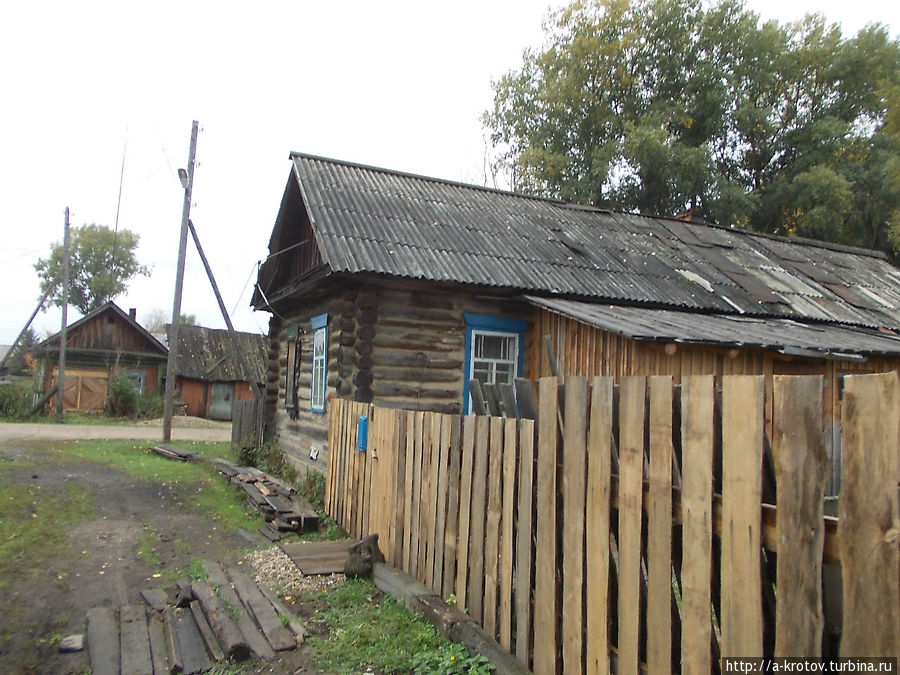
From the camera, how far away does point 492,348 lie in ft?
36.1

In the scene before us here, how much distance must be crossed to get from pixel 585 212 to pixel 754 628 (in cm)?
1370

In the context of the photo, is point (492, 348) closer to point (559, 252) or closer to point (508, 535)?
point (559, 252)

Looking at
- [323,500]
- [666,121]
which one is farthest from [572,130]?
[323,500]

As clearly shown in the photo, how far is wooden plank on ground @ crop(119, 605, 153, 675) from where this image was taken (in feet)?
14.4

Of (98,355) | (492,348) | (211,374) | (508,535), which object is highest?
(98,355)

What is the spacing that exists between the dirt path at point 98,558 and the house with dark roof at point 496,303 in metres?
2.74

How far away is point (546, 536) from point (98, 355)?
34.1 m

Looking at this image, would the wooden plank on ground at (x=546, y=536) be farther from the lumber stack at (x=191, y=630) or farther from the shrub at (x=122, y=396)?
the shrub at (x=122, y=396)

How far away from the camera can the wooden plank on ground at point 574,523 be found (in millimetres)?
3549

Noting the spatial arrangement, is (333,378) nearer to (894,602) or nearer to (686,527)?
(686,527)

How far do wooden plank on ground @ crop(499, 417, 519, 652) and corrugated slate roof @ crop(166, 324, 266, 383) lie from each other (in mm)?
31976

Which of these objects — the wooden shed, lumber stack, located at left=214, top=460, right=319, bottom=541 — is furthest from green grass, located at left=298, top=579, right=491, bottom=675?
the wooden shed

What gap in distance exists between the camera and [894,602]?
2176 millimetres

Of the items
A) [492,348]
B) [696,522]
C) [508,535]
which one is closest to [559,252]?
[492,348]
